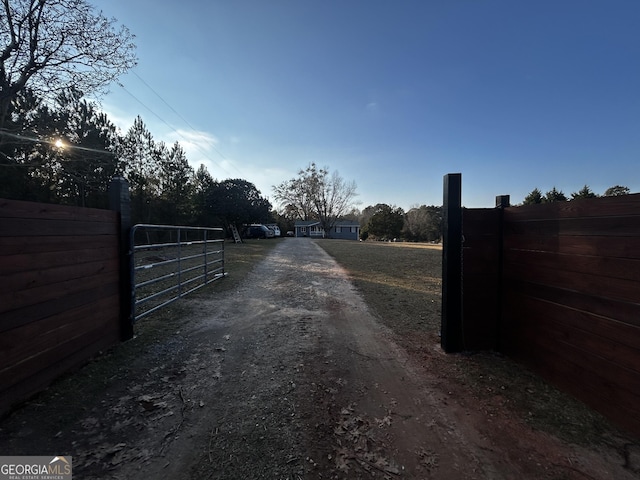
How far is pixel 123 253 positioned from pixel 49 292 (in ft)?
3.67

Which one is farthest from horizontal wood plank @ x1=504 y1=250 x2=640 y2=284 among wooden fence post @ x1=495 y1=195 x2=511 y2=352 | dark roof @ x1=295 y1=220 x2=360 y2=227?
dark roof @ x1=295 y1=220 x2=360 y2=227

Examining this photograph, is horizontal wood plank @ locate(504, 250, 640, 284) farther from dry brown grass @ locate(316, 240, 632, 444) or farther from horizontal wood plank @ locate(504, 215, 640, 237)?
dry brown grass @ locate(316, 240, 632, 444)

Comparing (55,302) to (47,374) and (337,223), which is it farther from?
(337,223)

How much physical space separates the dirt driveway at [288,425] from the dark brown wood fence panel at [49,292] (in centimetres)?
34

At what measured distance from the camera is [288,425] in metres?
2.00

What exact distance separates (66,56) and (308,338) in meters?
12.8

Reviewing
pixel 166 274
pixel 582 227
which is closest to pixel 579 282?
pixel 582 227

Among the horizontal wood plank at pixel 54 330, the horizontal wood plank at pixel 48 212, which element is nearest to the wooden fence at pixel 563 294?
the horizontal wood plank at pixel 54 330

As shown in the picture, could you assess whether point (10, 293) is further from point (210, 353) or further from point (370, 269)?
Answer: point (370, 269)

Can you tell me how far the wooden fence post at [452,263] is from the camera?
3.19m

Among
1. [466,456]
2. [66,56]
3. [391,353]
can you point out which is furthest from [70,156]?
[466,456]

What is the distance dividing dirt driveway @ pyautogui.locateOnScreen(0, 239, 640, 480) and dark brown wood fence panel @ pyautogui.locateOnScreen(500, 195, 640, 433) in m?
0.52

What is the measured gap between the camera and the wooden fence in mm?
1964

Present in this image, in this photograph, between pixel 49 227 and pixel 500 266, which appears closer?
pixel 49 227
